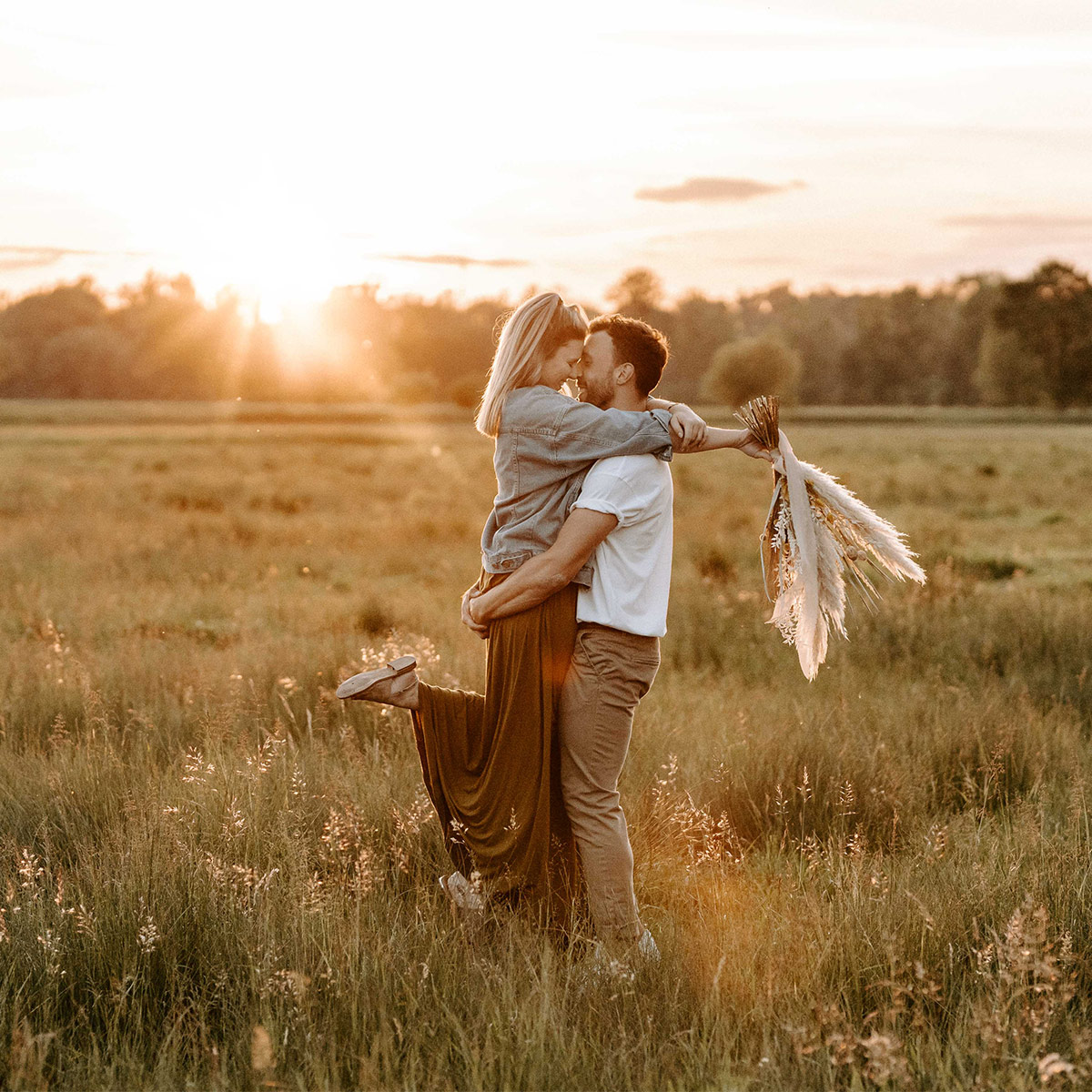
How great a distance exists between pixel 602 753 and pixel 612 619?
1.55 ft

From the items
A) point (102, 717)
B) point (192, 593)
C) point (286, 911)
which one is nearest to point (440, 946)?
point (286, 911)

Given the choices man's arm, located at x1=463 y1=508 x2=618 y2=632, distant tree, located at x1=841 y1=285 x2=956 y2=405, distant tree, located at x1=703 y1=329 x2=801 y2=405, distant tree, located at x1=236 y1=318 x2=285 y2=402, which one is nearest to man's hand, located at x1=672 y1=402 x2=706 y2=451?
man's arm, located at x1=463 y1=508 x2=618 y2=632

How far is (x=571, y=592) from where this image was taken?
3.88 metres

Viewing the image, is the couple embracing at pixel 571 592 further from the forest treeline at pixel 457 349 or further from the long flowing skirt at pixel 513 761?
the forest treeline at pixel 457 349

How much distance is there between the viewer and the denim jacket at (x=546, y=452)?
366 cm

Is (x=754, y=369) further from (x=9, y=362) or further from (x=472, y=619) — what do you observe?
(x=472, y=619)

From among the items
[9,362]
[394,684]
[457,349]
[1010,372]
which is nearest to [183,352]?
[9,362]

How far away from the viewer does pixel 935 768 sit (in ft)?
19.4

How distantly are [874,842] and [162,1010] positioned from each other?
313 centimetres

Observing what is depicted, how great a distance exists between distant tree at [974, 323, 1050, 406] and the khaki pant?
91.8 metres

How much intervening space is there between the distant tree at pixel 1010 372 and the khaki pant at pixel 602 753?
301 ft

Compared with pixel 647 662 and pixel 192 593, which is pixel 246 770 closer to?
pixel 647 662

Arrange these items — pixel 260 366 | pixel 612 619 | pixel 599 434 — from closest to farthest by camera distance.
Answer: pixel 599 434, pixel 612 619, pixel 260 366

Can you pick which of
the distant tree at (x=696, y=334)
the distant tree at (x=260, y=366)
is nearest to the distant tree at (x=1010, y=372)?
the distant tree at (x=696, y=334)
